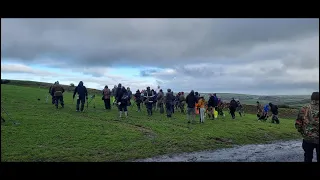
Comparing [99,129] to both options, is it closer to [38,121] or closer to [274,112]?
[38,121]

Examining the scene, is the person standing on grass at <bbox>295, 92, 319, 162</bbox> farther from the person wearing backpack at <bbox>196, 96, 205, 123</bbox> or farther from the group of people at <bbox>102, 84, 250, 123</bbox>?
the person wearing backpack at <bbox>196, 96, 205, 123</bbox>

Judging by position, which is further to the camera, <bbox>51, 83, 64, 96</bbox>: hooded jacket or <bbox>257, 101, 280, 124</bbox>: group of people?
<bbox>257, 101, 280, 124</bbox>: group of people

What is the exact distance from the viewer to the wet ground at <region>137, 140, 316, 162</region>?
1211cm

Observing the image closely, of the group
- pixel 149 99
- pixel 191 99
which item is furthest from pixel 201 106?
pixel 149 99

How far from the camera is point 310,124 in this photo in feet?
25.7

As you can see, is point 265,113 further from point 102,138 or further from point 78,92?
point 102,138

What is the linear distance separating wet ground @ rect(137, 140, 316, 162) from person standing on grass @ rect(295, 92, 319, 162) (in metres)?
4.33

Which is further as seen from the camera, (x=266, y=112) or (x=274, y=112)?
(x=266, y=112)

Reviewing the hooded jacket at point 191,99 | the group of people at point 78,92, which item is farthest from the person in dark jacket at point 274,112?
the group of people at point 78,92

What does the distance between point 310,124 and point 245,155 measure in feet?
19.4

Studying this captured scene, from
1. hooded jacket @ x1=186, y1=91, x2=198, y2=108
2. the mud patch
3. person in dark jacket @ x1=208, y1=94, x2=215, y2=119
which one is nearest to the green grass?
the mud patch

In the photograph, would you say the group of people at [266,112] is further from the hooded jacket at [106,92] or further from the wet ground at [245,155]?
the hooded jacket at [106,92]
